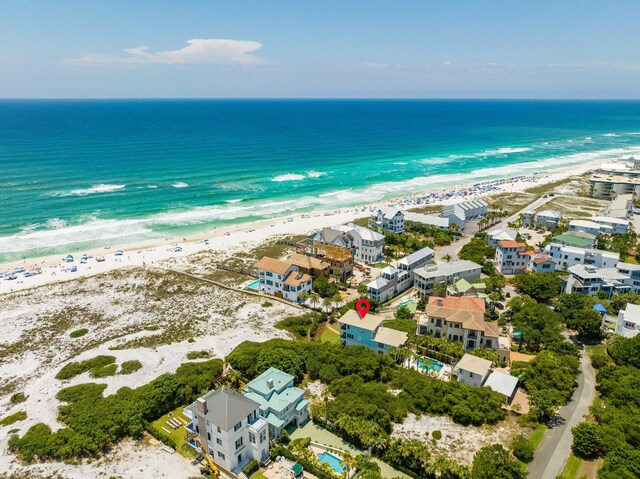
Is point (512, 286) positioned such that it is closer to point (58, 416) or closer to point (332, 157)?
point (58, 416)

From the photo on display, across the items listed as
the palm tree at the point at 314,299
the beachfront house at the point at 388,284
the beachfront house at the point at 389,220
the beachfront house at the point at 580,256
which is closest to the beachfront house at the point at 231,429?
the palm tree at the point at 314,299

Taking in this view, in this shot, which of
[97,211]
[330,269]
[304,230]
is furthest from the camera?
[97,211]

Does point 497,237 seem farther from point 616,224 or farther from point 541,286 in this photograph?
point 616,224

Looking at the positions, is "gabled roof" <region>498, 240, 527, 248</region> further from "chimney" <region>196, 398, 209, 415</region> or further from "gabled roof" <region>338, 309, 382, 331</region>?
"chimney" <region>196, 398, 209, 415</region>

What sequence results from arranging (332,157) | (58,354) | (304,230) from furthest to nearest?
(332,157)
(304,230)
(58,354)

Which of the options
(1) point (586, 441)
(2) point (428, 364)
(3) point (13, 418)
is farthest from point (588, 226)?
(3) point (13, 418)

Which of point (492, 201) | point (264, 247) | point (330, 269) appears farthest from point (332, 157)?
point (330, 269)

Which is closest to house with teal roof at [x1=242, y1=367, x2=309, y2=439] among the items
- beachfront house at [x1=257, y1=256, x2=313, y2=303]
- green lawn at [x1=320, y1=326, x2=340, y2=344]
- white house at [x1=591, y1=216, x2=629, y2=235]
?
green lawn at [x1=320, y1=326, x2=340, y2=344]
